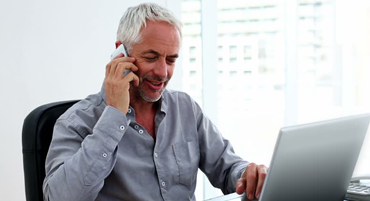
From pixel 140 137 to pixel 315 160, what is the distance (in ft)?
2.25

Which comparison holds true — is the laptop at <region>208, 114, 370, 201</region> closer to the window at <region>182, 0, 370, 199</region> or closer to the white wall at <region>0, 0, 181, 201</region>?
the white wall at <region>0, 0, 181, 201</region>

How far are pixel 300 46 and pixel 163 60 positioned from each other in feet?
8.54

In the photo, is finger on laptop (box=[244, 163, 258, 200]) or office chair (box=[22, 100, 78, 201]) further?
office chair (box=[22, 100, 78, 201])

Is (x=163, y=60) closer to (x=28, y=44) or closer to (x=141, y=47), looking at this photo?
(x=141, y=47)

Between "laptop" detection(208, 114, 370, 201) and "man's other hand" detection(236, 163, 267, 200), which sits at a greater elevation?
"laptop" detection(208, 114, 370, 201)

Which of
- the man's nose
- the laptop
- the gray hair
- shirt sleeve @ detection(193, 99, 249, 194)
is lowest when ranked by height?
shirt sleeve @ detection(193, 99, 249, 194)

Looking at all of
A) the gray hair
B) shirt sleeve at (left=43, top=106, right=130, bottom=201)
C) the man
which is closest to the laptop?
the man

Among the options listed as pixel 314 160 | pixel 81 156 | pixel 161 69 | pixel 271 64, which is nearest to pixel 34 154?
pixel 81 156

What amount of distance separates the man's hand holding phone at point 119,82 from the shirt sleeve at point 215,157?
0.33 meters

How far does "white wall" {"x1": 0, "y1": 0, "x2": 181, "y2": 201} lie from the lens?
2123mm

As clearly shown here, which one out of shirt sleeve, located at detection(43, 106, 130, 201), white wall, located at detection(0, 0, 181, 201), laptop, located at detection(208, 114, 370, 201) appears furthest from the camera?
white wall, located at detection(0, 0, 181, 201)

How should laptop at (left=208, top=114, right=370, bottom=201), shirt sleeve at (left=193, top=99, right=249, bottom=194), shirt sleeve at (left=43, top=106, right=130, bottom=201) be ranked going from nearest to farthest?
laptop at (left=208, top=114, right=370, bottom=201), shirt sleeve at (left=43, top=106, right=130, bottom=201), shirt sleeve at (left=193, top=99, right=249, bottom=194)

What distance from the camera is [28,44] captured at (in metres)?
2.21

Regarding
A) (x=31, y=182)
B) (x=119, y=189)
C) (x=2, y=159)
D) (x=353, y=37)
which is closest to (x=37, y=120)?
(x=31, y=182)
